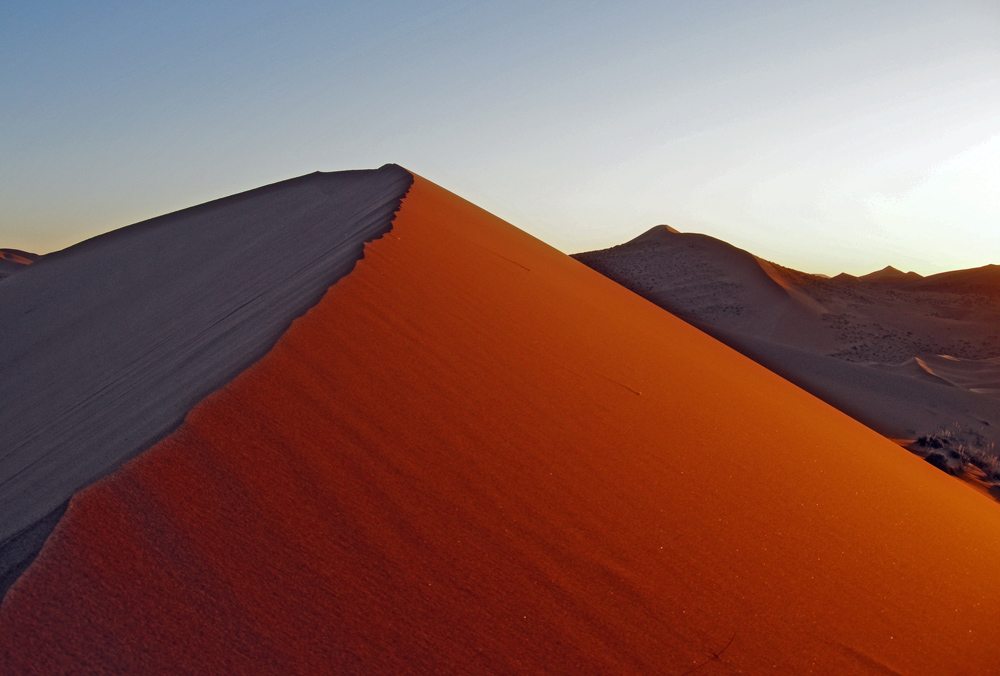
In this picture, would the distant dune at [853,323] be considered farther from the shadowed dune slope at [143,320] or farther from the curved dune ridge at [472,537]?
the shadowed dune slope at [143,320]

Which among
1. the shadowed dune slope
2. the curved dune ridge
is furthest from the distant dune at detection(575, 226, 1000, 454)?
the shadowed dune slope

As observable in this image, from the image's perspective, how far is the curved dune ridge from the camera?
5.98ft

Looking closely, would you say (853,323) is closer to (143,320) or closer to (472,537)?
(143,320)

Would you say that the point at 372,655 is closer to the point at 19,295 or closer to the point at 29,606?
the point at 29,606

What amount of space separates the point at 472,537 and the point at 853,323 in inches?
1008

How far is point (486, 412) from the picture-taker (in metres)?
3.20

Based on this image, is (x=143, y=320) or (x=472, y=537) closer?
(x=472, y=537)

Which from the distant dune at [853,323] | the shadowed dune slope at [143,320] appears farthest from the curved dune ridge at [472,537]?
the distant dune at [853,323]

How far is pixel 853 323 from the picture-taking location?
24422mm

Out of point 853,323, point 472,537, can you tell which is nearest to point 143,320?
point 472,537

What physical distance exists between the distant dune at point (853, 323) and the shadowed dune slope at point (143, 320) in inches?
365

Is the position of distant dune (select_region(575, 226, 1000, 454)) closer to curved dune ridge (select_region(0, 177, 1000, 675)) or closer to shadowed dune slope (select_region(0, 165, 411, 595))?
curved dune ridge (select_region(0, 177, 1000, 675))

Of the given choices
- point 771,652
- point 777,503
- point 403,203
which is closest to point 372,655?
point 771,652

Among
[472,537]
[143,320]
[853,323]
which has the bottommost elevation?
[143,320]
